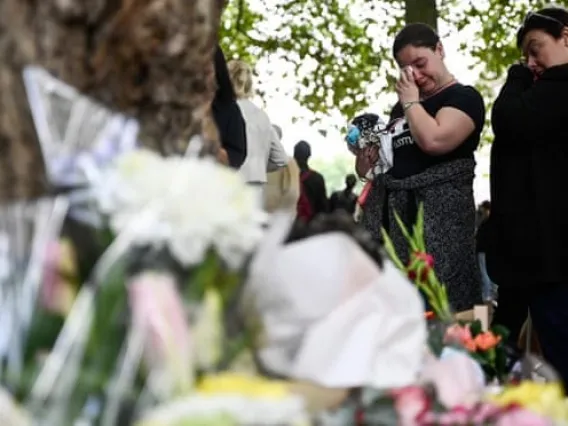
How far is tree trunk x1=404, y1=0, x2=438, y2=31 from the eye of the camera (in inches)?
422

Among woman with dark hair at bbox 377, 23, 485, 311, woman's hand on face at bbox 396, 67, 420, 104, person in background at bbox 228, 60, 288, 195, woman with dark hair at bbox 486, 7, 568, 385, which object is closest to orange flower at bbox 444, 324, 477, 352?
woman with dark hair at bbox 486, 7, 568, 385

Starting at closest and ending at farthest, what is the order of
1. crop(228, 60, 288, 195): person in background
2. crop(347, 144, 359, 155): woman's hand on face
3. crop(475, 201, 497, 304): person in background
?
crop(475, 201, 497, 304): person in background, crop(347, 144, 359, 155): woman's hand on face, crop(228, 60, 288, 195): person in background

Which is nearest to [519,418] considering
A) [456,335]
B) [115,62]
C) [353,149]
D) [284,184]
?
[115,62]

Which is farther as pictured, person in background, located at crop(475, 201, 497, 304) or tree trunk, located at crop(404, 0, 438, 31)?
tree trunk, located at crop(404, 0, 438, 31)

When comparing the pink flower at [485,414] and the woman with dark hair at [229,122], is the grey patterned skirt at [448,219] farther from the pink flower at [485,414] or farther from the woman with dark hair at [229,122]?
the pink flower at [485,414]

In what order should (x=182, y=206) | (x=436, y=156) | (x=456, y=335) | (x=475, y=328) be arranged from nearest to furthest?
(x=182, y=206) < (x=456, y=335) < (x=475, y=328) < (x=436, y=156)

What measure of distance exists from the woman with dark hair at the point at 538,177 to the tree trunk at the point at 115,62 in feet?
9.25

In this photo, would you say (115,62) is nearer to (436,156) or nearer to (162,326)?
(162,326)

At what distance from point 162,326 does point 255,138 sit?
4.64 metres

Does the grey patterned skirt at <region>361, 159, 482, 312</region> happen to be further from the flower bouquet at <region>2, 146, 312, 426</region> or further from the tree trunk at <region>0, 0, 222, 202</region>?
the flower bouquet at <region>2, 146, 312, 426</region>

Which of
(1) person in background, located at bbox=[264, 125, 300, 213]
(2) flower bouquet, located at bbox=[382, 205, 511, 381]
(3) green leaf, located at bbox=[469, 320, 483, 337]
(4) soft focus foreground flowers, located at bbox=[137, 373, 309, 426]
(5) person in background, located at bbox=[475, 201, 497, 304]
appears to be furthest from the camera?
(1) person in background, located at bbox=[264, 125, 300, 213]

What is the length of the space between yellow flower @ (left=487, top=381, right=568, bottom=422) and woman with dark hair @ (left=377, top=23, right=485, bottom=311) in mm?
2965

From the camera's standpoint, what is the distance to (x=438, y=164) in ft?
16.6

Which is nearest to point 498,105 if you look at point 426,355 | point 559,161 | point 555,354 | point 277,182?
point 559,161
